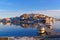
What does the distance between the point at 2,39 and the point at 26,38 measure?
1.82 feet

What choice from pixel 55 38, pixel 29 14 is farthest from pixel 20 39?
pixel 29 14

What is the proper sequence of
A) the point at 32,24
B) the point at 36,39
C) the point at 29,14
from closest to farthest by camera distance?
the point at 36,39, the point at 29,14, the point at 32,24

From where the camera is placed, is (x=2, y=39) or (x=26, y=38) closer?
(x=2, y=39)

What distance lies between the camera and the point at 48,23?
7418 mm

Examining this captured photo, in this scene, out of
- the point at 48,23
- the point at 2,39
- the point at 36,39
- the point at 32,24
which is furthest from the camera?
the point at 32,24

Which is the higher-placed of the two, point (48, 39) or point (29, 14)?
point (29, 14)

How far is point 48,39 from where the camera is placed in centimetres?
345

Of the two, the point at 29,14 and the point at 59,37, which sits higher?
the point at 29,14

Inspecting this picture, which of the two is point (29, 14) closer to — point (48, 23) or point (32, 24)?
point (48, 23)

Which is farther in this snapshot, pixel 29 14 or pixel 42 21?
pixel 42 21

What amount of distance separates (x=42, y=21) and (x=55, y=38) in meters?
4.03

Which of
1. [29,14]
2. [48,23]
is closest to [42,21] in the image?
[48,23]

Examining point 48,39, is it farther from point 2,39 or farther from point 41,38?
point 2,39

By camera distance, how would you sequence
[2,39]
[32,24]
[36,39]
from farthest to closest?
[32,24], [36,39], [2,39]
